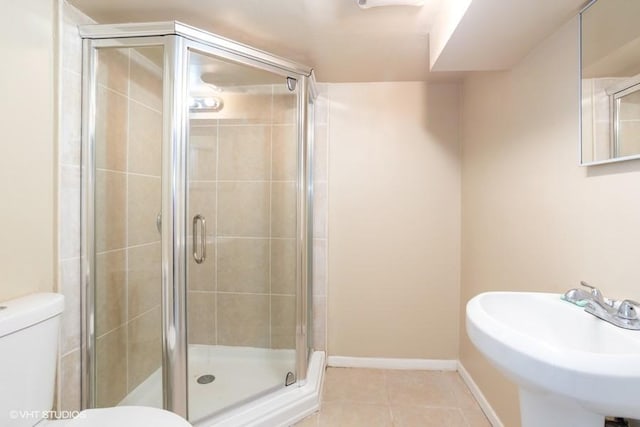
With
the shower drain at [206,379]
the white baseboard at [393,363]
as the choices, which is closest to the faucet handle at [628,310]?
the white baseboard at [393,363]

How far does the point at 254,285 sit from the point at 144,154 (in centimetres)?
104

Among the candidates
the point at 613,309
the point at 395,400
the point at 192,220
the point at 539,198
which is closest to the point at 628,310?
the point at 613,309

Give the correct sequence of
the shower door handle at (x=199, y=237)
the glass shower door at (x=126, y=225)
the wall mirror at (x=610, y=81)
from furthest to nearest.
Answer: the shower door handle at (x=199, y=237), the glass shower door at (x=126, y=225), the wall mirror at (x=610, y=81)

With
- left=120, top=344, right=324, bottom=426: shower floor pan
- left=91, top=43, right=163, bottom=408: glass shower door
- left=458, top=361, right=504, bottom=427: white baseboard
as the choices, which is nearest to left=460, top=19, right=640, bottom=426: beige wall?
left=458, top=361, right=504, bottom=427: white baseboard

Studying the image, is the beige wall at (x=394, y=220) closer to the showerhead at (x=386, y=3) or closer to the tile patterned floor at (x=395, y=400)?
the tile patterned floor at (x=395, y=400)

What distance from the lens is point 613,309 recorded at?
835mm

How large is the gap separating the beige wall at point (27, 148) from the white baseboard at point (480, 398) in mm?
2250

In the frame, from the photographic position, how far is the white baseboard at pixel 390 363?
2.23 m

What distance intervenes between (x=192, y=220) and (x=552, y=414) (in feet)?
5.06

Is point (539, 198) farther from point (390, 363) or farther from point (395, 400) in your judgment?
point (390, 363)

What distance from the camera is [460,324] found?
7.23 ft

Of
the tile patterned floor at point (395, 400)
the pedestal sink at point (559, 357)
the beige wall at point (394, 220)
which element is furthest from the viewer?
the beige wall at point (394, 220)

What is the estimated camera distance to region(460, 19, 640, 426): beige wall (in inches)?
37.6

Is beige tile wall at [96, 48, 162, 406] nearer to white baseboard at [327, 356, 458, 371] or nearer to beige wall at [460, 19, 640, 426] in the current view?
white baseboard at [327, 356, 458, 371]
